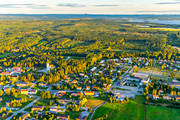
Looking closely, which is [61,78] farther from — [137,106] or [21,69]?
[137,106]

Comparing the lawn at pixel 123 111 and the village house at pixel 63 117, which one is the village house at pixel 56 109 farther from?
the lawn at pixel 123 111

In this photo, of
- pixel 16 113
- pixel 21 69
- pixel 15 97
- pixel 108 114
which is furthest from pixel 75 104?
pixel 21 69

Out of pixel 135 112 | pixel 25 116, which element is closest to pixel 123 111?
pixel 135 112

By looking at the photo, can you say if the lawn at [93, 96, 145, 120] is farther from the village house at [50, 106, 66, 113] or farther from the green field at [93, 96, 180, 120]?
the village house at [50, 106, 66, 113]

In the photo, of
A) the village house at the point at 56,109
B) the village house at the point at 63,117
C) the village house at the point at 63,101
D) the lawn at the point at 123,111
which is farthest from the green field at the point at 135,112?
the village house at the point at 63,101

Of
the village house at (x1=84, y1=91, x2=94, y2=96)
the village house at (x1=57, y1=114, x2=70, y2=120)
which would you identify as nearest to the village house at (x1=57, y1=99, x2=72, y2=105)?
the village house at (x1=84, y1=91, x2=94, y2=96)

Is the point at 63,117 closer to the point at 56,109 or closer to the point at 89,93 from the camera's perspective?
the point at 56,109

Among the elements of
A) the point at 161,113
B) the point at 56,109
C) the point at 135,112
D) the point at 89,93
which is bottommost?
the point at 135,112

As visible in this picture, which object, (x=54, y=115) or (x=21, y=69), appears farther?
(x=21, y=69)
